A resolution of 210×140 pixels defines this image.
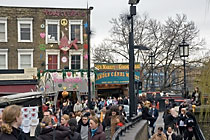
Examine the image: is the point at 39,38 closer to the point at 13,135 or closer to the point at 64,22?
the point at 64,22

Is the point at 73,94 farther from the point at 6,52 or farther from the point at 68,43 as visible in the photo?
the point at 6,52

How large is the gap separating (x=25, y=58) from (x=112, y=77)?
→ 29.0ft

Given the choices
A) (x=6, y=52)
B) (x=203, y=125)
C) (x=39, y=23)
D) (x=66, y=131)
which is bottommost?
(x=203, y=125)

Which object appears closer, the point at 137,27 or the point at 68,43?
the point at 68,43

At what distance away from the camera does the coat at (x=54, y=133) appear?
6590 millimetres

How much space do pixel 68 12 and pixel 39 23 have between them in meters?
2.92

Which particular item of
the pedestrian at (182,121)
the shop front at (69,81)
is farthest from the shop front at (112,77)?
the pedestrian at (182,121)

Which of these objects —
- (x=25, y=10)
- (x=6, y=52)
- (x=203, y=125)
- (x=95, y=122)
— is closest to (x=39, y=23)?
(x=25, y=10)

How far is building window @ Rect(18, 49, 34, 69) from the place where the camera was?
31.2 m

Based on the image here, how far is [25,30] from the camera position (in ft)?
103

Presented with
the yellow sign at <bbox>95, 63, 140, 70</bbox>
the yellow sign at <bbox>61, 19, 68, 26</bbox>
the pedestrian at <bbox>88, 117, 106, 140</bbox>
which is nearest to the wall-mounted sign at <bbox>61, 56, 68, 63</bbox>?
the yellow sign at <bbox>61, 19, 68, 26</bbox>

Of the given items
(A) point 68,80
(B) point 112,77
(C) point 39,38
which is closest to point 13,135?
(A) point 68,80

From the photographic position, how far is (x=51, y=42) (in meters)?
31.4

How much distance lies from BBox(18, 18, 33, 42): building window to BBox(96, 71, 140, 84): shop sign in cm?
772
